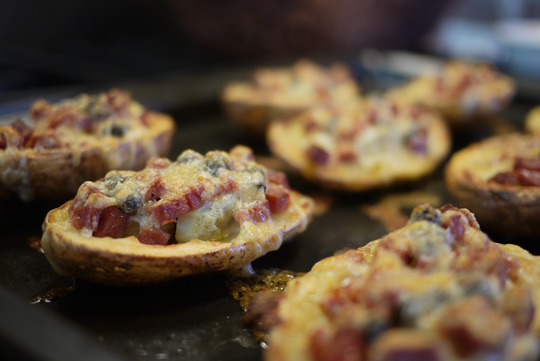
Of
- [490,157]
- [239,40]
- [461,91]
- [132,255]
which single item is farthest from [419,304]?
[239,40]

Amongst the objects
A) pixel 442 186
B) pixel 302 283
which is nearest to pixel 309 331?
pixel 302 283

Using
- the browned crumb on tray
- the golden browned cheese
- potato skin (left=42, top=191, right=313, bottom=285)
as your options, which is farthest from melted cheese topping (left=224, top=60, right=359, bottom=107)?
the golden browned cheese

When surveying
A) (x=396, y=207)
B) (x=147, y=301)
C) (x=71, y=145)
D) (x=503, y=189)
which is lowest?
(x=396, y=207)

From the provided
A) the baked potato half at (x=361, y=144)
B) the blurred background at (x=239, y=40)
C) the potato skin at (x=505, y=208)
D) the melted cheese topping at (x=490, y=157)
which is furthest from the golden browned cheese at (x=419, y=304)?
the blurred background at (x=239, y=40)

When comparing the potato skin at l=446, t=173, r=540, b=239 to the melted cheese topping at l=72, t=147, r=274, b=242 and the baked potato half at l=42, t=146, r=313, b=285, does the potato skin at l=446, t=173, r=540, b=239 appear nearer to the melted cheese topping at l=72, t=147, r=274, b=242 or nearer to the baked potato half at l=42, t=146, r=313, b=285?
the baked potato half at l=42, t=146, r=313, b=285

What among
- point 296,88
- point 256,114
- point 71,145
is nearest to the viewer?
point 71,145

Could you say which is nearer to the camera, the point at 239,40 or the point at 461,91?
the point at 461,91

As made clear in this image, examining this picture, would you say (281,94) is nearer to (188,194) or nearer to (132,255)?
(188,194)
